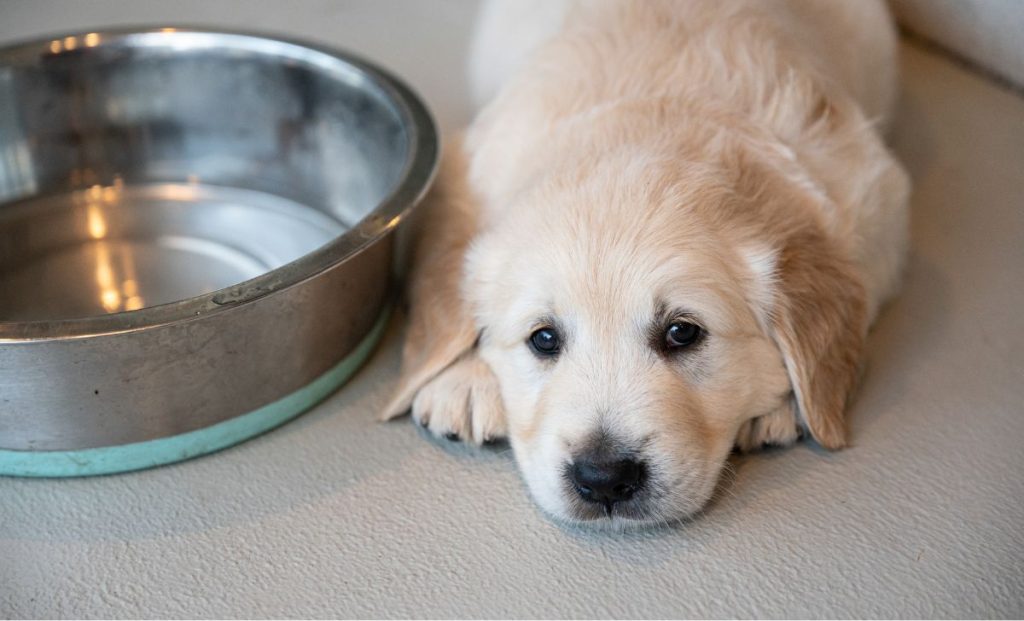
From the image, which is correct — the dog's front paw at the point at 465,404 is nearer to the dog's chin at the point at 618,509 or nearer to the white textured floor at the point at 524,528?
the white textured floor at the point at 524,528

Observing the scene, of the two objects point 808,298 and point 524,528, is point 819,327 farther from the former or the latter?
point 524,528

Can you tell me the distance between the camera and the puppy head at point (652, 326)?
7.33 feet

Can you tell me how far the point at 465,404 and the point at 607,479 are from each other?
512 millimetres

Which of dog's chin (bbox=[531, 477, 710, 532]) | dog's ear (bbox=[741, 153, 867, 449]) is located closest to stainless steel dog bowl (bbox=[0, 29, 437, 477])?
dog's chin (bbox=[531, 477, 710, 532])

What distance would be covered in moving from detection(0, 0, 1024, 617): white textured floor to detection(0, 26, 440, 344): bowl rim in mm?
452

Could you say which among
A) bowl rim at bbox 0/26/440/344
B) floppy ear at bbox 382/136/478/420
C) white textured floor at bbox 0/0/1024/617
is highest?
bowl rim at bbox 0/26/440/344

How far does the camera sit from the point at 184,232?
3.44m

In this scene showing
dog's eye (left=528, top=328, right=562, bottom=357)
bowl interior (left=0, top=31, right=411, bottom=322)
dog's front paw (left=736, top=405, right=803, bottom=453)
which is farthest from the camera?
bowl interior (left=0, top=31, right=411, bottom=322)

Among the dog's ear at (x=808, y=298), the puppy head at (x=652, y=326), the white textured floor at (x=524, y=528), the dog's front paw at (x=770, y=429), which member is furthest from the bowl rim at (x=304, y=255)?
the dog's front paw at (x=770, y=429)

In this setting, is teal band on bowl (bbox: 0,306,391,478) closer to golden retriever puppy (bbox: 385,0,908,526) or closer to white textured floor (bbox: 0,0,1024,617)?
white textured floor (bbox: 0,0,1024,617)

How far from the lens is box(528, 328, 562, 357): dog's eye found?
235 centimetres

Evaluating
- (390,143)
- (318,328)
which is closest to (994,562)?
(318,328)

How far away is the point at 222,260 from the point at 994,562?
88.4 inches

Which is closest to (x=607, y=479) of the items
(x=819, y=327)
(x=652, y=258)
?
(x=652, y=258)
